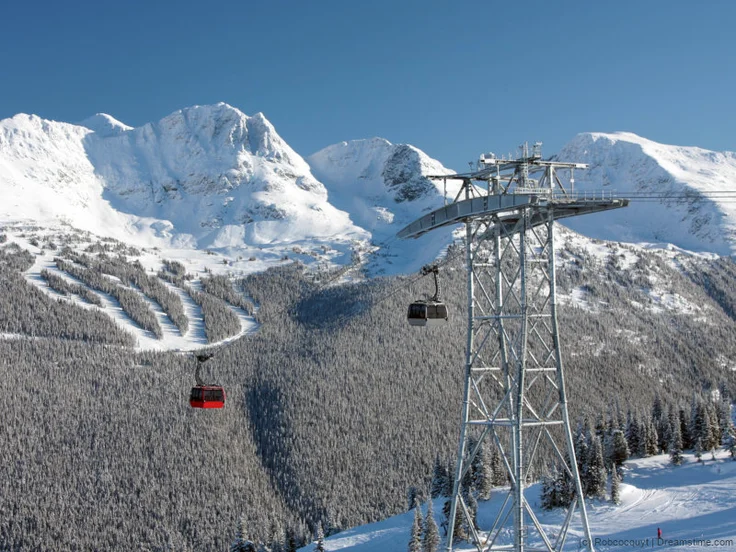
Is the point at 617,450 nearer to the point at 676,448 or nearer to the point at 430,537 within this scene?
the point at 676,448

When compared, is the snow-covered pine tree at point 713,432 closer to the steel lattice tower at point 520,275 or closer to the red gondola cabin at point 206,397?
the steel lattice tower at point 520,275

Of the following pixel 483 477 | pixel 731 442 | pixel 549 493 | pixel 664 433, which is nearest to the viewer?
pixel 549 493

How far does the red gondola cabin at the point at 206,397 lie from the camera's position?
51438 mm

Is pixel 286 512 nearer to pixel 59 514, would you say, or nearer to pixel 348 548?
pixel 59 514

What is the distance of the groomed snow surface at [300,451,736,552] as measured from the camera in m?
63.1

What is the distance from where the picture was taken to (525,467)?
39.2 meters

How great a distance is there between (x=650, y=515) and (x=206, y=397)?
4223 cm

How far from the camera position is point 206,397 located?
5159 cm

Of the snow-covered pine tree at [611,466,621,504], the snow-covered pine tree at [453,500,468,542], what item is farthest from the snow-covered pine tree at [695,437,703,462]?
the snow-covered pine tree at [453,500,468,542]

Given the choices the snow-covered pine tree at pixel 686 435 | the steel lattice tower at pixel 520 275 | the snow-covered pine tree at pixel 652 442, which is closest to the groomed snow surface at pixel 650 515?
the snow-covered pine tree at pixel 652 442

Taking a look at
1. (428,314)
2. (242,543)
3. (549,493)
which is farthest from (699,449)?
(428,314)

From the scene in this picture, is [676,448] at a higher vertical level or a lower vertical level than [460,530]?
higher

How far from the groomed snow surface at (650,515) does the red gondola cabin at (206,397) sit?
24.0 m

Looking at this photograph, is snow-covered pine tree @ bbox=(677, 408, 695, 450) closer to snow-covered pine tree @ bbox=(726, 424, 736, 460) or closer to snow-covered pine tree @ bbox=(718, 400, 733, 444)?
snow-covered pine tree @ bbox=(718, 400, 733, 444)
